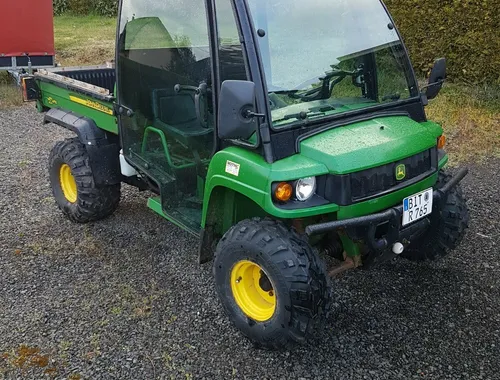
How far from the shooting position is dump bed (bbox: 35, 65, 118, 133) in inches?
163

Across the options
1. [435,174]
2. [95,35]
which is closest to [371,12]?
[435,174]

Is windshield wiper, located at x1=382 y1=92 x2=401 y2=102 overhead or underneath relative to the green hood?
overhead

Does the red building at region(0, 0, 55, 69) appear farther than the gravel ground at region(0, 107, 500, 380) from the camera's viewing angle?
Yes

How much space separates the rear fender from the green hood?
2.05m

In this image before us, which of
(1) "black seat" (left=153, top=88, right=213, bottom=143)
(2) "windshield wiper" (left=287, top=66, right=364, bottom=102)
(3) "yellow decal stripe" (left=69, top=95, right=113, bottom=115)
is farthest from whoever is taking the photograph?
(3) "yellow decal stripe" (left=69, top=95, right=113, bottom=115)

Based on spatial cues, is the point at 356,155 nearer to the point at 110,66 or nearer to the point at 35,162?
the point at 110,66

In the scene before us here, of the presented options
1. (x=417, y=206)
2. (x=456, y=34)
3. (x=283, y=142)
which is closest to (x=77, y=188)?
(x=283, y=142)

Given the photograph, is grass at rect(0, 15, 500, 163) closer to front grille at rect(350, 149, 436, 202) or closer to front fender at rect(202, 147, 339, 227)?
front grille at rect(350, 149, 436, 202)

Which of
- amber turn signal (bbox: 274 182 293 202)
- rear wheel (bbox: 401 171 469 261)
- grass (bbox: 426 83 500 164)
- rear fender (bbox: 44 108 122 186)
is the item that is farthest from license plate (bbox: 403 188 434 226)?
grass (bbox: 426 83 500 164)

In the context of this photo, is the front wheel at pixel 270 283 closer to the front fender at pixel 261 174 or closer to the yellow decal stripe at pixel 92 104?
the front fender at pixel 261 174

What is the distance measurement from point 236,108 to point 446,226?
1.78 meters

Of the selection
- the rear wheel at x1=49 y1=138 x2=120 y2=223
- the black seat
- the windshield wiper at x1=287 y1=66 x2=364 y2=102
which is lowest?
the rear wheel at x1=49 y1=138 x2=120 y2=223

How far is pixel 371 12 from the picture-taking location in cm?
331

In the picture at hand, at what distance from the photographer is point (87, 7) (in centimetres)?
1850
